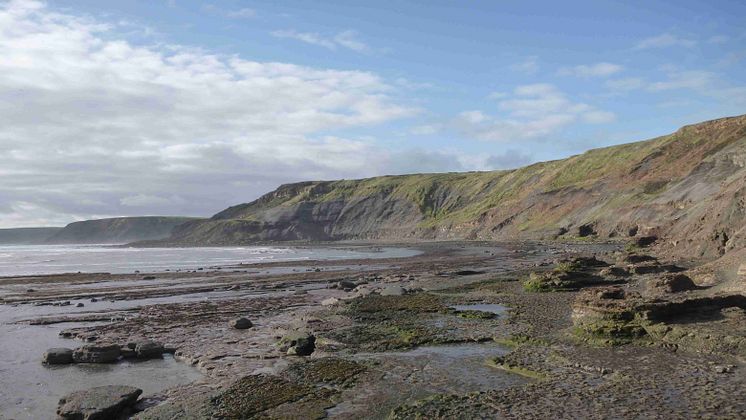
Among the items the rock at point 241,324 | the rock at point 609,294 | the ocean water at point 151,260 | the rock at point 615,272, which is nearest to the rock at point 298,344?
the rock at point 241,324

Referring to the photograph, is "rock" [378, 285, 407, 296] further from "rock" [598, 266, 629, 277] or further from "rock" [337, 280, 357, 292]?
"rock" [598, 266, 629, 277]

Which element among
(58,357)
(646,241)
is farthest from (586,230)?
(58,357)

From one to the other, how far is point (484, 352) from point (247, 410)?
28.6 ft

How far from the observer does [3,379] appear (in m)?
18.3

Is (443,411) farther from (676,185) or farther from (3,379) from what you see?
(676,185)

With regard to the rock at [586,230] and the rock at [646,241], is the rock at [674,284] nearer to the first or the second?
the rock at [646,241]

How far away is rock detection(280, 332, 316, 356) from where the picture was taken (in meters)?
19.8

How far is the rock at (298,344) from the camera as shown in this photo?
64.9 ft

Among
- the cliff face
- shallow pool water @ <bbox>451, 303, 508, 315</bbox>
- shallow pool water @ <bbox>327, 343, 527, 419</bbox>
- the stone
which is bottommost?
shallow pool water @ <bbox>451, 303, 508, 315</bbox>

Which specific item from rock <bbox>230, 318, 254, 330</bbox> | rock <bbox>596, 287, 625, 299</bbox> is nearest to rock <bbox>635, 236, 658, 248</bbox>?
rock <bbox>596, 287, 625, 299</bbox>

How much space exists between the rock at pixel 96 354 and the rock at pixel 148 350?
2.62ft

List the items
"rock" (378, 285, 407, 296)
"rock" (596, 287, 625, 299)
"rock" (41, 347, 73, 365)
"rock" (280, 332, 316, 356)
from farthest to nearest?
"rock" (378, 285, 407, 296)
"rock" (596, 287, 625, 299)
"rock" (41, 347, 73, 365)
"rock" (280, 332, 316, 356)

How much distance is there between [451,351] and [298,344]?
18.2ft

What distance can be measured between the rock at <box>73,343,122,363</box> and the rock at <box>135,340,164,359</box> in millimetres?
798
